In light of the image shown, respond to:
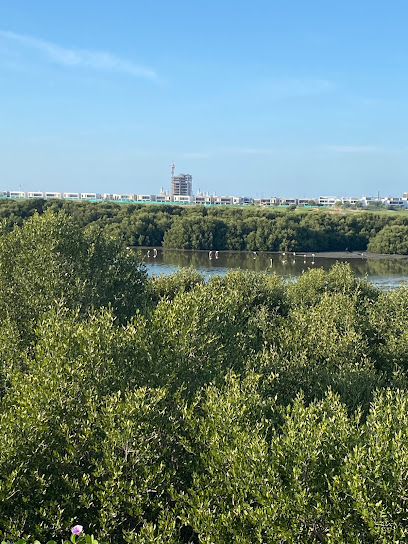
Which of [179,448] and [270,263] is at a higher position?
[179,448]

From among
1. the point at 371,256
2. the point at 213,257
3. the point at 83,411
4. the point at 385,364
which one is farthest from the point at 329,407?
the point at 371,256

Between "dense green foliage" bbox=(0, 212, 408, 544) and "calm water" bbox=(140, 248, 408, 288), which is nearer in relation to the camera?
"dense green foliage" bbox=(0, 212, 408, 544)

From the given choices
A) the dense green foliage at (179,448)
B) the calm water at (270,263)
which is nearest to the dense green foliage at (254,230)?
the calm water at (270,263)

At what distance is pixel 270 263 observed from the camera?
479 feet

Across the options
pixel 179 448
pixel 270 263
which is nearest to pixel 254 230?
pixel 270 263

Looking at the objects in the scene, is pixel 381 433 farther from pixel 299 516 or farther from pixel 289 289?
pixel 289 289

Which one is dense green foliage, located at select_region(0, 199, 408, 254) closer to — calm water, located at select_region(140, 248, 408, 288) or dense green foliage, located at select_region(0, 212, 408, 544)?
calm water, located at select_region(140, 248, 408, 288)

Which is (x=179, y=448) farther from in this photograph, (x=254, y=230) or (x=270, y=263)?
(x=254, y=230)

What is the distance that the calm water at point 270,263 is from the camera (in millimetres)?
128000

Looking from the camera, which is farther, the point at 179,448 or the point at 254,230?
the point at 254,230

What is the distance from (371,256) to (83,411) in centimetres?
15241

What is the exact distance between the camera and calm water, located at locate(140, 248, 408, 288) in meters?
128

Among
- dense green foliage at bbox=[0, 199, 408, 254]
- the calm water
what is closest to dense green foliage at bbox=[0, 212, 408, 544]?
the calm water

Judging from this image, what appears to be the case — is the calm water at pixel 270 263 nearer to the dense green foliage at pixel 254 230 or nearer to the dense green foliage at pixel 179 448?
the dense green foliage at pixel 254 230
